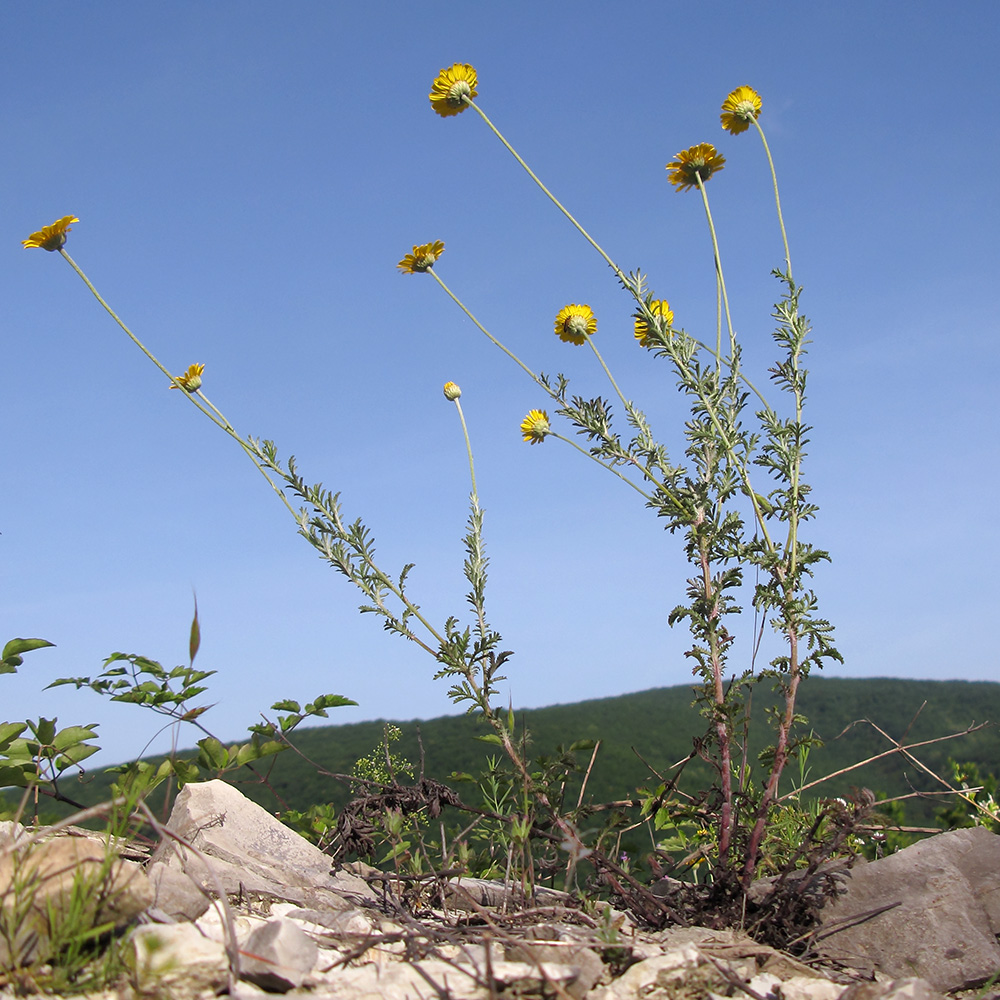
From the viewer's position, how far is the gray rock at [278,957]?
6.25 feet

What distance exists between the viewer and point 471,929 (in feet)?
7.98

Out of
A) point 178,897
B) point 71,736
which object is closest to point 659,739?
point 71,736

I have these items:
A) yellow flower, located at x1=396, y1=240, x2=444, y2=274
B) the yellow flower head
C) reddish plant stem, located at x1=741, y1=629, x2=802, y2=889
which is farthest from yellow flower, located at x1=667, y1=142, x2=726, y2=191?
reddish plant stem, located at x1=741, y1=629, x2=802, y2=889

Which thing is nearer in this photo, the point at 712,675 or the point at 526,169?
the point at 712,675

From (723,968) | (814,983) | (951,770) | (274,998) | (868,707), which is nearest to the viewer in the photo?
(274,998)

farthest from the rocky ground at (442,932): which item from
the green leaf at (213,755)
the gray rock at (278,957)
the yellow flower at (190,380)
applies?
the yellow flower at (190,380)

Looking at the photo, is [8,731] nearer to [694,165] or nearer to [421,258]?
[421,258]

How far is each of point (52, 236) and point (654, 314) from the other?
2.76 m

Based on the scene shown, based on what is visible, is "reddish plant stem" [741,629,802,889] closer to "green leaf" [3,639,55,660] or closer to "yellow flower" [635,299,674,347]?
"yellow flower" [635,299,674,347]

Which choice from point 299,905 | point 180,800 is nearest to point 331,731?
point 180,800

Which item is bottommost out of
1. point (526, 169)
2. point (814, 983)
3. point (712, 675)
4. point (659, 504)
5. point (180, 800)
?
point (814, 983)

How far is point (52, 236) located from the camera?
3736mm

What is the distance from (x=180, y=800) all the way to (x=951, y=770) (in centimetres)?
551

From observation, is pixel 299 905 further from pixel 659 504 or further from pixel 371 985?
pixel 659 504
